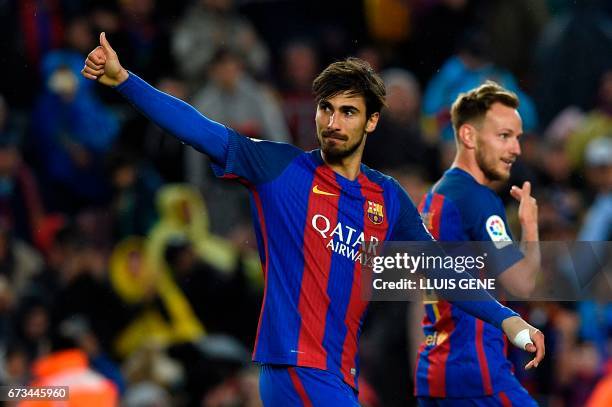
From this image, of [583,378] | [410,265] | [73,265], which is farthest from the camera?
[73,265]

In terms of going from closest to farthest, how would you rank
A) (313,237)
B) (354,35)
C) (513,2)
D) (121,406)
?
1. (313,237)
2. (121,406)
3. (513,2)
4. (354,35)

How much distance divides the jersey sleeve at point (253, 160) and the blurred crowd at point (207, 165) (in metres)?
3.76

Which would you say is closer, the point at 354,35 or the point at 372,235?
the point at 372,235

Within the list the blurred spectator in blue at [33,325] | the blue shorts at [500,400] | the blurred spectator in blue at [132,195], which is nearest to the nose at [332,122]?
the blue shorts at [500,400]

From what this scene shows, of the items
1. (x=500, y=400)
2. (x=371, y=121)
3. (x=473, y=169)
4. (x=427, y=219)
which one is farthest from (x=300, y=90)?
(x=371, y=121)

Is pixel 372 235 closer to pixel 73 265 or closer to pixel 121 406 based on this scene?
pixel 121 406

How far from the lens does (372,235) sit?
6.36 m

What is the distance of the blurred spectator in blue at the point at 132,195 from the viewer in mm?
12078

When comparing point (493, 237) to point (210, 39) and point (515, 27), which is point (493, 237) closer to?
point (515, 27)

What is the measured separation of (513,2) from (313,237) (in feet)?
23.1

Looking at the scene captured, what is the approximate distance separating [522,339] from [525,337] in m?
0.02

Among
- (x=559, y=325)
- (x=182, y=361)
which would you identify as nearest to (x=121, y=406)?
(x=182, y=361)

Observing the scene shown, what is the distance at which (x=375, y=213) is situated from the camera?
639 cm

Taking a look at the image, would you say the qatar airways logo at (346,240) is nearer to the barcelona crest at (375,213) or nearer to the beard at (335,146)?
the barcelona crest at (375,213)
